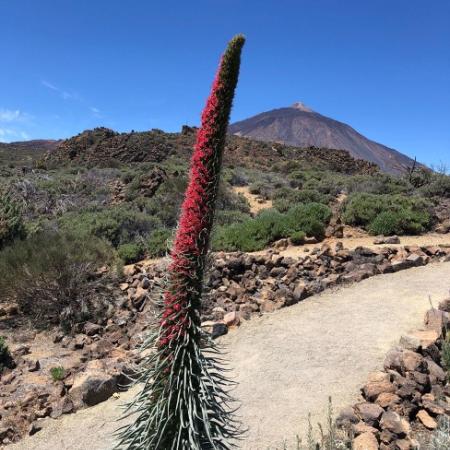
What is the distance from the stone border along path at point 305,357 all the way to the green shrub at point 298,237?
259 centimetres

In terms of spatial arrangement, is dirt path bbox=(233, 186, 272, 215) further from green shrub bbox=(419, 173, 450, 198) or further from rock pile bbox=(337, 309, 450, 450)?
rock pile bbox=(337, 309, 450, 450)

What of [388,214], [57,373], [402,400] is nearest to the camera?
[402,400]

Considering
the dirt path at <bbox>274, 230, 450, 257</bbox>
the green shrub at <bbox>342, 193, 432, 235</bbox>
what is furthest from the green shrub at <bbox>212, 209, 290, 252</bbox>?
the green shrub at <bbox>342, 193, 432, 235</bbox>

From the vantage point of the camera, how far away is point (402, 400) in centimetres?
450

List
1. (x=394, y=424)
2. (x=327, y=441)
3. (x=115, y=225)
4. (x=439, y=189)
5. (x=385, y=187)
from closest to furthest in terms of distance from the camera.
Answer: (x=327, y=441), (x=394, y=424), (x=115, y=225), (x=439, y=189), (x=385, y=187)

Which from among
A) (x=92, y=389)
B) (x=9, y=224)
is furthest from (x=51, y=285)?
(x=92, y=389)

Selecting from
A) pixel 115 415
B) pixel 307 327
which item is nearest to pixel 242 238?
pixel 307 327

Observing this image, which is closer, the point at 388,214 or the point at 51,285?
the point at 51,285

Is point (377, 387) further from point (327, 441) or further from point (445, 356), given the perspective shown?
point (327, 441)

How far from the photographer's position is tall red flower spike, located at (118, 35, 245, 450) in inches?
89.6

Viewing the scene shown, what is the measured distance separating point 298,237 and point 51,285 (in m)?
5.46

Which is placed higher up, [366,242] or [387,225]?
[387,225]

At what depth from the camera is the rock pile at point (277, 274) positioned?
304 inches

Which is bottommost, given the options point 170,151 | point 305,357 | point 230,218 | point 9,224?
point 305,357
